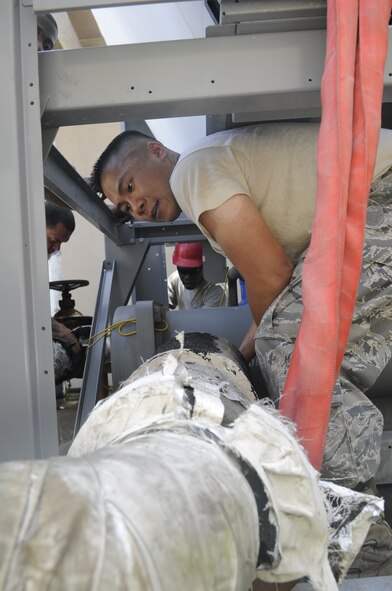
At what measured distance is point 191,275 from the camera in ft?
12.7

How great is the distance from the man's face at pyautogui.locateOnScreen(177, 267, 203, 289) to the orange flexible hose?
280cm

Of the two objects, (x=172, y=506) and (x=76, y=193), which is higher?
(x=76, y=193)

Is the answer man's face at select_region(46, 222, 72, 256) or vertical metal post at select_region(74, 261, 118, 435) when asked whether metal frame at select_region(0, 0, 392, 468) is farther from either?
man's face at select_region(46, 222, 72, 256)

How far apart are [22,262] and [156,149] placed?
87cm

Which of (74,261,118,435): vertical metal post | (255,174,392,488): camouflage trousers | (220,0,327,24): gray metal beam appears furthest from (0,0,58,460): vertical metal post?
(74,261,118,435): vertical metal post

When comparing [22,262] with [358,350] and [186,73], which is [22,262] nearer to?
[186,73]

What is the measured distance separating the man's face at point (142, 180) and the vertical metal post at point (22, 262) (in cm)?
70

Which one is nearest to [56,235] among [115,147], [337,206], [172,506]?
[115,147]

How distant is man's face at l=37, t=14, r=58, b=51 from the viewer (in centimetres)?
175

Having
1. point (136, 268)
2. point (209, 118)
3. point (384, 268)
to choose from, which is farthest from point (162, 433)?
point (136, 268)

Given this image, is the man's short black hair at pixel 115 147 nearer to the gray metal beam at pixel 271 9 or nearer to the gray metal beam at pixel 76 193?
the gray metal beam at pixel 76 193

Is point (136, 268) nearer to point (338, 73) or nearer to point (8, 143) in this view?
point (8, 143)

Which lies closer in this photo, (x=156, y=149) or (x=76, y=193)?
(x=156, y=149)

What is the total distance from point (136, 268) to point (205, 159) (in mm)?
1545
